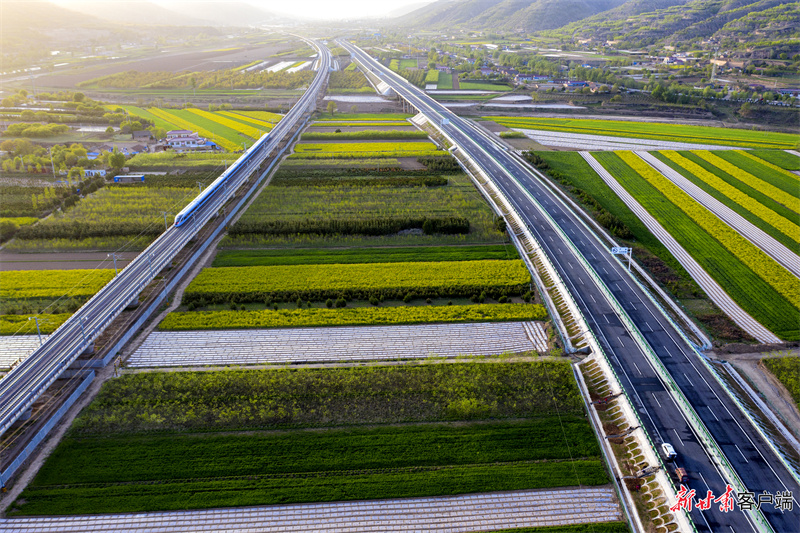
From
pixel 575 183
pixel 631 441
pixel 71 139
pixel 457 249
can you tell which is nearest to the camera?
pixel 631 441

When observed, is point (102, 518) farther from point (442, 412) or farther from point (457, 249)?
point (457, 249)

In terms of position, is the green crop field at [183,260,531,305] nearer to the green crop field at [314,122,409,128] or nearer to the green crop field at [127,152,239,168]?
the green crop field at [127,152,239,168]

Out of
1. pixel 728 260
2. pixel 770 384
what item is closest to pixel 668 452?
pixel 770 384

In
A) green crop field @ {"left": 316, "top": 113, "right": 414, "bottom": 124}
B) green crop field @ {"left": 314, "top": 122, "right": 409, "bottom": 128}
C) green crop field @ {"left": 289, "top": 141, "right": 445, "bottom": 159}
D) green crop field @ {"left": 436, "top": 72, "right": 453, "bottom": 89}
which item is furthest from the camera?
green crop field @ {"left": 436, "top": 72, "right": 453, "bottom": 89}

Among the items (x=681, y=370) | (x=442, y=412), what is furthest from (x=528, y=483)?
(x=681, y=370)

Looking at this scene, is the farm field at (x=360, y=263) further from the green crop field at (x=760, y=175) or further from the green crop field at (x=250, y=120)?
the green crop field at (x=760, y=175)

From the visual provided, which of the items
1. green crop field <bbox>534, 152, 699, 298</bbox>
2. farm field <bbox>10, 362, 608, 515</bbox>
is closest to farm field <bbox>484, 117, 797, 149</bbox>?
green crop field <bbox>534, 152, 699, 298</bbox>
